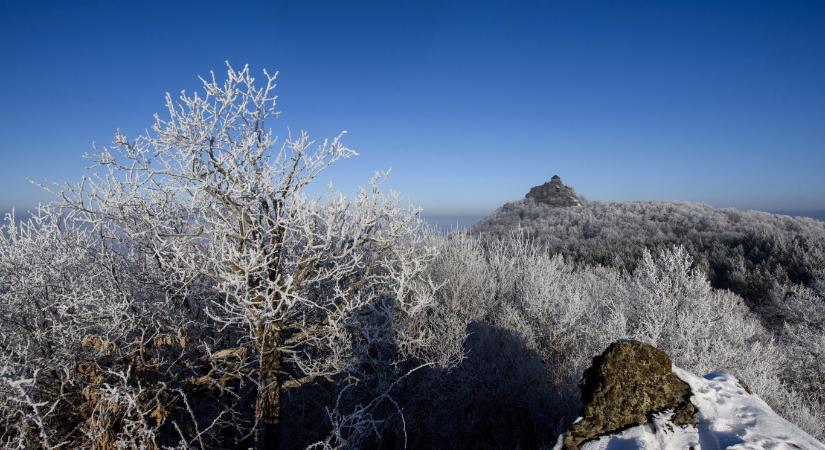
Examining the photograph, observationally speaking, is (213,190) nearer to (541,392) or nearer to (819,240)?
(541,392)

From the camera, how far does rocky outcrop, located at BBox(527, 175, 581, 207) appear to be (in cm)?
3166

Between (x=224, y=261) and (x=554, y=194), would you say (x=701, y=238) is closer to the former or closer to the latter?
(x=554, y=194)


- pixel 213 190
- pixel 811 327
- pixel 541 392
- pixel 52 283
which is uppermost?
pixel 213 190

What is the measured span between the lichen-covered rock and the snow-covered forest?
2.14 ft

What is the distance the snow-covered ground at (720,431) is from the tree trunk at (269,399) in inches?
116

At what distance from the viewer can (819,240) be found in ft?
52.7

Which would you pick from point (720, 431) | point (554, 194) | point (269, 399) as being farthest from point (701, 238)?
point (269, 399)

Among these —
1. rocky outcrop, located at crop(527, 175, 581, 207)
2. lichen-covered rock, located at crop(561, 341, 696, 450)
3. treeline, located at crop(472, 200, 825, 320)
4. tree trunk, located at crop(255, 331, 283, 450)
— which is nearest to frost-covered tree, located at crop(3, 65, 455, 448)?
tree trunk, located at crop(255, 331, 283, 450)

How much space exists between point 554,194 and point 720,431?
32.8m

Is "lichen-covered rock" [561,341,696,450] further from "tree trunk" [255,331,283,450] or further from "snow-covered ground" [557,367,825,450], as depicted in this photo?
"tree trunk" [255,331,283,450]

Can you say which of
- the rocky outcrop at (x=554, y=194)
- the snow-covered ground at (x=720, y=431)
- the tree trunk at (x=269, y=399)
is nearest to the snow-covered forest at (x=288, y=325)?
the tree trunk at (x=269, y=399)

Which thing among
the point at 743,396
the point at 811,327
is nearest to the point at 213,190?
the point at 743,396

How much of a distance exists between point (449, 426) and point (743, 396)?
4206 mm

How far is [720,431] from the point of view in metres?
2.15
